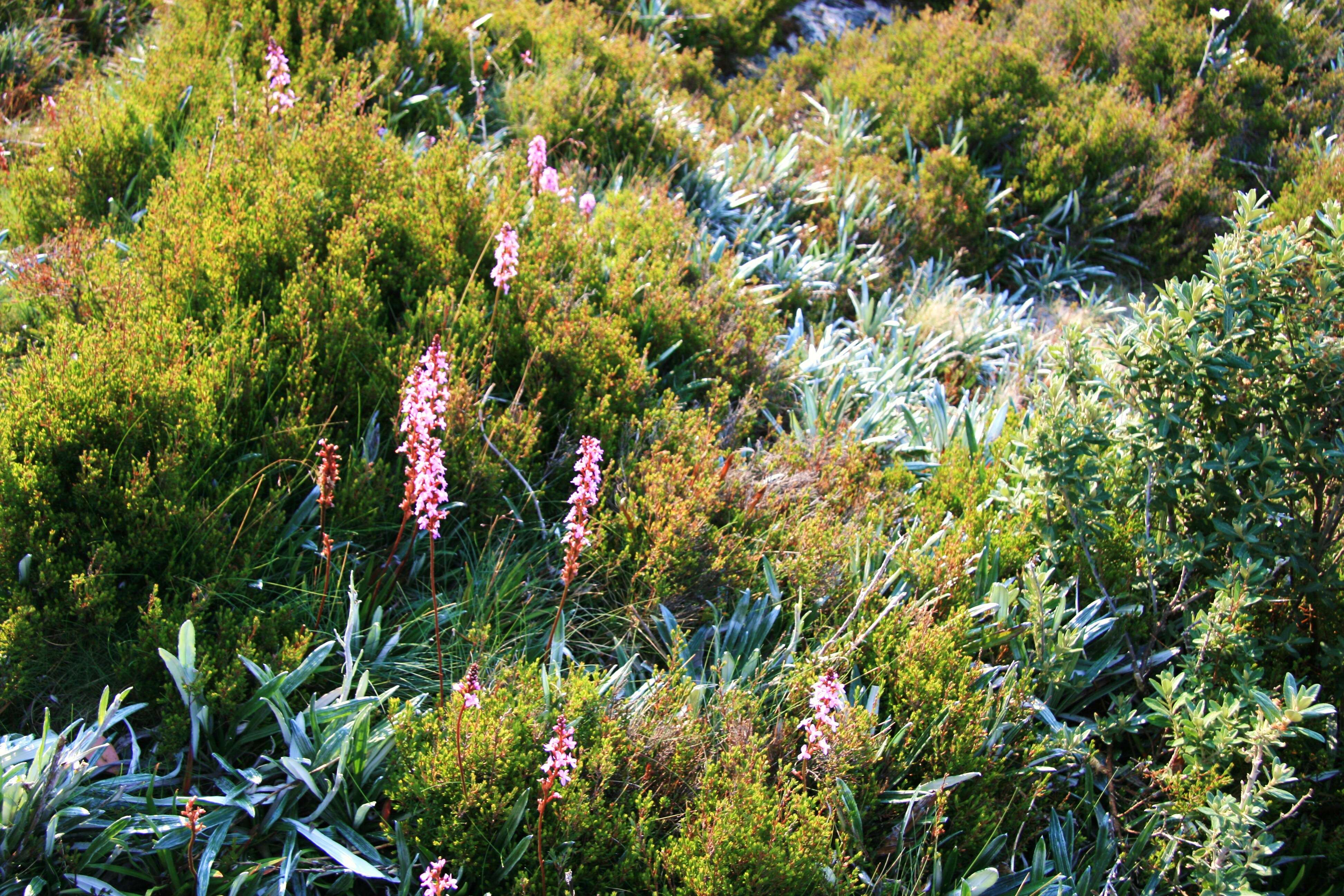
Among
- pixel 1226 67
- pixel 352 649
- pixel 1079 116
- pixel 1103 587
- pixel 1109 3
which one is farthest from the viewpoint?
pixel 1109 3

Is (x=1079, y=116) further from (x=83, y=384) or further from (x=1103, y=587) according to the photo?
(x=83, y=384)

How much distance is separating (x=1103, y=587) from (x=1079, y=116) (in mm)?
4742

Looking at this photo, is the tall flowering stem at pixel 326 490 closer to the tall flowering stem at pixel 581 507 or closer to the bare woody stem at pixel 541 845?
the tall flowering stem at pixel 581 507

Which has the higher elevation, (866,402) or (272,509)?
(866,402)

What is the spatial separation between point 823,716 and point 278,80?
154 inches

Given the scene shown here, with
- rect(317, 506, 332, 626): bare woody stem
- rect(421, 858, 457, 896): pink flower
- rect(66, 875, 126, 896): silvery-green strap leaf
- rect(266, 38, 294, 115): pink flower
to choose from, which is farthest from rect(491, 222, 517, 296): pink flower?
rect(66, 875, 126, 896): silvery-green strap leaf

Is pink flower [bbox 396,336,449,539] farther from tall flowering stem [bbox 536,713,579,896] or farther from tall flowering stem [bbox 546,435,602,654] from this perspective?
tall flowering stem [bbox 536,713,579,896]

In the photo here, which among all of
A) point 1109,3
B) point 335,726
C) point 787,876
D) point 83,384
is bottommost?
point 335,726

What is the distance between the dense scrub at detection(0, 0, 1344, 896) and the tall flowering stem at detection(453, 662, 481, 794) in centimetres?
2

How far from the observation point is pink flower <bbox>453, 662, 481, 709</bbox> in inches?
90.0

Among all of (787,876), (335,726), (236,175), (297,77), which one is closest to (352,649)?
(335,726)

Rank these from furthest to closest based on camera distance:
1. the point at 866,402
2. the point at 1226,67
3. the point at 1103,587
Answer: the point at 1226,67 → the point at 866,402 → the point at 1103,587

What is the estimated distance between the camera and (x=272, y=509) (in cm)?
293

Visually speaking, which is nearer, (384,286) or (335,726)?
(335,726)
